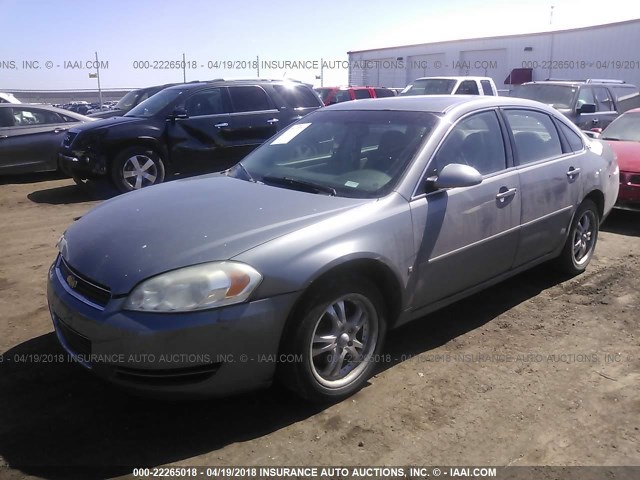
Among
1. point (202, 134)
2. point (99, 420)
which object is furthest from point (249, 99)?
point (99, 420)

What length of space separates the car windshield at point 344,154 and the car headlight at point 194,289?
39.4 inches

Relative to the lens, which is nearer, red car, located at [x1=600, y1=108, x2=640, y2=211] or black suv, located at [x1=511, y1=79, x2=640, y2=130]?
red car, located at [x1=600, y1=108, x2=640, y2=211]

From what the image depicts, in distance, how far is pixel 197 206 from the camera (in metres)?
3.33

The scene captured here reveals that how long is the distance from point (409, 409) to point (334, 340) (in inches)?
21.9

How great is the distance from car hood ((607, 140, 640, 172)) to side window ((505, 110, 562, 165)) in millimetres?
2781

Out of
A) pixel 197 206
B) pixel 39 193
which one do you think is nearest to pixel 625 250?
pixel 197 206

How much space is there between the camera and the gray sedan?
379 inches

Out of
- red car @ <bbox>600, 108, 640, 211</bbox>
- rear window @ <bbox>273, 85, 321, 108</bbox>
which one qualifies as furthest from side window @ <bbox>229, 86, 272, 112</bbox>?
red car @ <bbox>600, 108, 640, 211</bbox>

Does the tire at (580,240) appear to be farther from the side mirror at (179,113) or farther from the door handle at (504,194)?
the side mirror at (179,113)

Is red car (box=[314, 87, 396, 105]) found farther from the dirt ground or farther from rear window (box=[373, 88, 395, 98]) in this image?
the dirt ground

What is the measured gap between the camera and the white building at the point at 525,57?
2481 cm

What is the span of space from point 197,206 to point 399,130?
1424mm

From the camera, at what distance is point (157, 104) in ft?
29.1

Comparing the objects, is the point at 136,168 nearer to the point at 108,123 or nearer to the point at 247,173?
the point at 108,123
